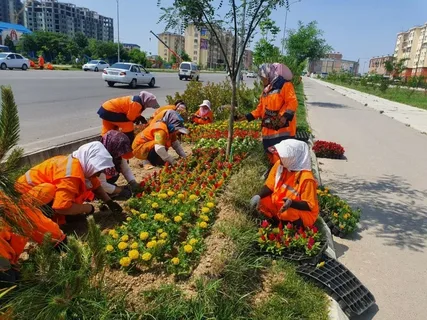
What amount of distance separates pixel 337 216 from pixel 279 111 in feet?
5.40

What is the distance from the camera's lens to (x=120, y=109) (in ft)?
17.2

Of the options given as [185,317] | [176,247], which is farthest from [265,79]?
[185,317]

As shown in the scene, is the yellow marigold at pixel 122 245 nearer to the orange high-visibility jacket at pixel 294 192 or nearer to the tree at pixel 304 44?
the orange high-visibility jacket at pixel 294 192

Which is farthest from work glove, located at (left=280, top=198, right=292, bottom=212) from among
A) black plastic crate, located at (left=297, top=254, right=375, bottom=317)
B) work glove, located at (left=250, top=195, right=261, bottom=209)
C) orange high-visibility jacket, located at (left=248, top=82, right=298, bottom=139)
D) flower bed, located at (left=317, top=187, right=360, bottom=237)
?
orange high-visibility jacket, located at (left=248, top=82, right=298, bottom=139)

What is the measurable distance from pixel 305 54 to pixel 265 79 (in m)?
15.7

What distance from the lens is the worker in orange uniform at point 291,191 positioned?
3318mm

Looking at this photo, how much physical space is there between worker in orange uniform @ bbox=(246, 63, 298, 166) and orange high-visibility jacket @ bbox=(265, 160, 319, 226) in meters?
1.21

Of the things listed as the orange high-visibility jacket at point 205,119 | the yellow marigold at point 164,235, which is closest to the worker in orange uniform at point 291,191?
the yellow marigold at point 164,235

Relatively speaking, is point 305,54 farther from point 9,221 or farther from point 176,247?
point 9,221

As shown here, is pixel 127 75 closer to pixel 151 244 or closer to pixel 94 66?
pixel 151 244

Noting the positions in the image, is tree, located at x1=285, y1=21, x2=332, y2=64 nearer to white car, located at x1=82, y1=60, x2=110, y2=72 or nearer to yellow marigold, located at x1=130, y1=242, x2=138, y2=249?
yellow marigold, located at x1=130, y1=242, x2=138, y2=249

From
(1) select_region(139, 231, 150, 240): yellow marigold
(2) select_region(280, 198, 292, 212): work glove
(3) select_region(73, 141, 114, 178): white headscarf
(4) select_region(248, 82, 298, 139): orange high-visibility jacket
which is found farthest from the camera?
(4) select_region(248, 82, 298, 139): orange high-visibility jacket

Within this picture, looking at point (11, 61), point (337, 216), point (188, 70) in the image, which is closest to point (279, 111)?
point (337, 216)

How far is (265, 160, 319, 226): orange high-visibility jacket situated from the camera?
10.9 feet
